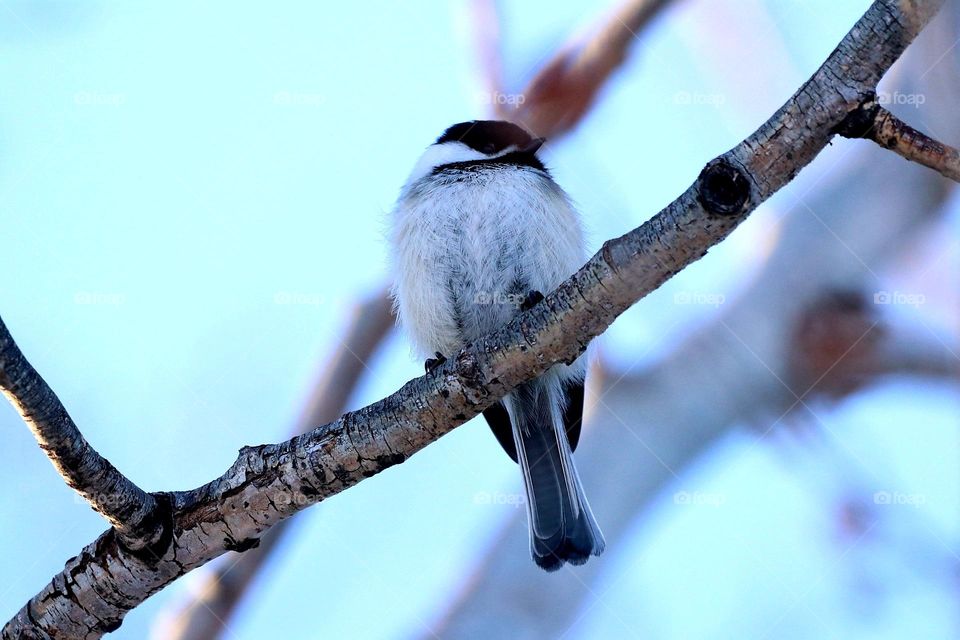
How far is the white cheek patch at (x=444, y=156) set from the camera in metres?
3.38

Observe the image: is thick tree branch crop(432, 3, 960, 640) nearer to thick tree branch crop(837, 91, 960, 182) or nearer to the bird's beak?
the bird's beak

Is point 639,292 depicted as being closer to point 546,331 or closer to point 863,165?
point 546,331

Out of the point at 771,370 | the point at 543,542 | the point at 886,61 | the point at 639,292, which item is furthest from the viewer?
the point at 771,370

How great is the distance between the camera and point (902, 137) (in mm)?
1821

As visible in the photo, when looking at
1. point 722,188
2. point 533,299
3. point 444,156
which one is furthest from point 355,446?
point 444,156

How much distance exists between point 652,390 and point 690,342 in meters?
0.25

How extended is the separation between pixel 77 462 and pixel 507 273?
151 cm

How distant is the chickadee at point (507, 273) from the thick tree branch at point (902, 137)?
128 cm

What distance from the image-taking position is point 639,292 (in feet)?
6.54

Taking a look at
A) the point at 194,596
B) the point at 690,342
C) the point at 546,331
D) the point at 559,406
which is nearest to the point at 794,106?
the point at 546,331

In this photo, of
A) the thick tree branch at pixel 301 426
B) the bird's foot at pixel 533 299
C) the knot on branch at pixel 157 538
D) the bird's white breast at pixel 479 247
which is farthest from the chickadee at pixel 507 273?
the knot on branch at pixel 157 538

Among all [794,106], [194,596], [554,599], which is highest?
[794,106]

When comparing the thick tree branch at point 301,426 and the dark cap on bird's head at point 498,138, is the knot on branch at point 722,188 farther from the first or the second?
the thick tree branch at point 301,426

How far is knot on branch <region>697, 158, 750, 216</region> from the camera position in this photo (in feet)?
5.93
